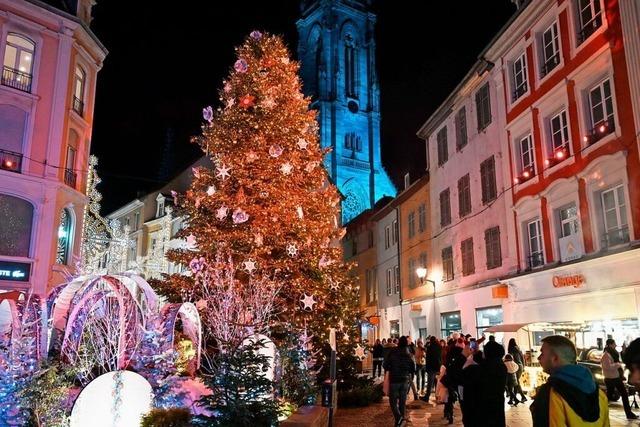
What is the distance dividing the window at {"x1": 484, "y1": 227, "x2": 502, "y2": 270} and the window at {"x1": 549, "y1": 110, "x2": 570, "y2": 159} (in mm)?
4132

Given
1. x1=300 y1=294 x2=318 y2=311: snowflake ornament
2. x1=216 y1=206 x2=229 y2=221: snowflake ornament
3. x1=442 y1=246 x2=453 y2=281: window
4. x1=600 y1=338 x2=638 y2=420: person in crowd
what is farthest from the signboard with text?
x1=600 y1=338 x2=638 y2=420: person in crowd

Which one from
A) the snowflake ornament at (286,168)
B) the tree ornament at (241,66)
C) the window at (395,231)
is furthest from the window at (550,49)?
the window at (395,231)

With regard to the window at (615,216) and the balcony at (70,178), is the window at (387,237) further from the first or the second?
the window at (615,216)

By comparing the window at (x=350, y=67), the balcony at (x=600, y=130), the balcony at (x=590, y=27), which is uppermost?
the window at (x=350, y=67)

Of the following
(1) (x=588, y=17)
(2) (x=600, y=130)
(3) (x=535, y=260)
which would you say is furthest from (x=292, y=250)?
(1) (x=588, y=17)

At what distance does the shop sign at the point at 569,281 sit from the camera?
1505 cm

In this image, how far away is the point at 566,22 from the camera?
1627 cm

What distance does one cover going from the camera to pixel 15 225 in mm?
21484

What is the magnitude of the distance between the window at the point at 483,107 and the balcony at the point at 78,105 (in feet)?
58.9

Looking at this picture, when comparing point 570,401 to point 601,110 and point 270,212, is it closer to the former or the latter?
point 270,212

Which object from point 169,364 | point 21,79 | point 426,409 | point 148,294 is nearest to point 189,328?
point 148,294

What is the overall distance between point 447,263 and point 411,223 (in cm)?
546

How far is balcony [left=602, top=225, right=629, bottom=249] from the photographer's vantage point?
1365 cm

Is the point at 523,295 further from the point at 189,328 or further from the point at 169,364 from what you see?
the point at 169,364
